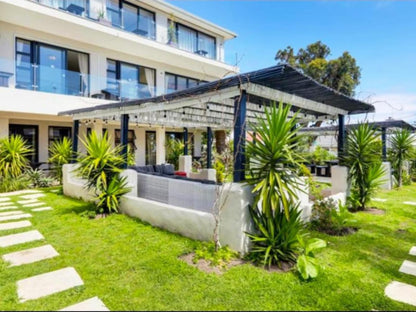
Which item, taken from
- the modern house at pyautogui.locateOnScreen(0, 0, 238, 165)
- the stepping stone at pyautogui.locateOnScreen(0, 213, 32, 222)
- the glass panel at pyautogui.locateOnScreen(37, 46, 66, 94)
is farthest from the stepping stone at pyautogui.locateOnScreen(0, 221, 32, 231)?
the glass panel at pyautogui.locateOnScreen(37, 46, 66, 94)

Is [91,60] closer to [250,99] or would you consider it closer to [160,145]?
[160,145]

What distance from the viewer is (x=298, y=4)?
11.6 meters

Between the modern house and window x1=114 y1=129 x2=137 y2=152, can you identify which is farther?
window x1=114 y1=129 x2=137 y2=152

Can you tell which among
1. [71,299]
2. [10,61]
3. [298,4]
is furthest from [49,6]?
[71,299]

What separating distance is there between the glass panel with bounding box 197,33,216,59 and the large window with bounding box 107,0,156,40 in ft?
12.0

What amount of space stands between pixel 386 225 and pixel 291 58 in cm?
2727

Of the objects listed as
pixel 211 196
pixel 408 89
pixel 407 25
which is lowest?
pixel 211 196

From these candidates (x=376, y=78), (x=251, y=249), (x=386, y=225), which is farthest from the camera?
(x=376, y=78)

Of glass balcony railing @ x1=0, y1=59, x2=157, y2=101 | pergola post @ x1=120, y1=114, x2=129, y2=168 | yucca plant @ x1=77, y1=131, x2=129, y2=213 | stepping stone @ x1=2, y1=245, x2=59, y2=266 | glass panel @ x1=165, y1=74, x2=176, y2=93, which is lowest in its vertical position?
stepping stone @ x1=2, y1=245, x2=59, y2=266

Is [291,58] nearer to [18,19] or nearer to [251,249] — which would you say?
[18,19]

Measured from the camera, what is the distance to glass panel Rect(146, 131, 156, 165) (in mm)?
18625

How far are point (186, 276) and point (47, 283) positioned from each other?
199 centimetres

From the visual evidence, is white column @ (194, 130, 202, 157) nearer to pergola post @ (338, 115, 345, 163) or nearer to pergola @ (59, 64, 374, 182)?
pergola @ (59, 64, 374, 182)

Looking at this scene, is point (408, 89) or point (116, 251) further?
point (408, 89)
